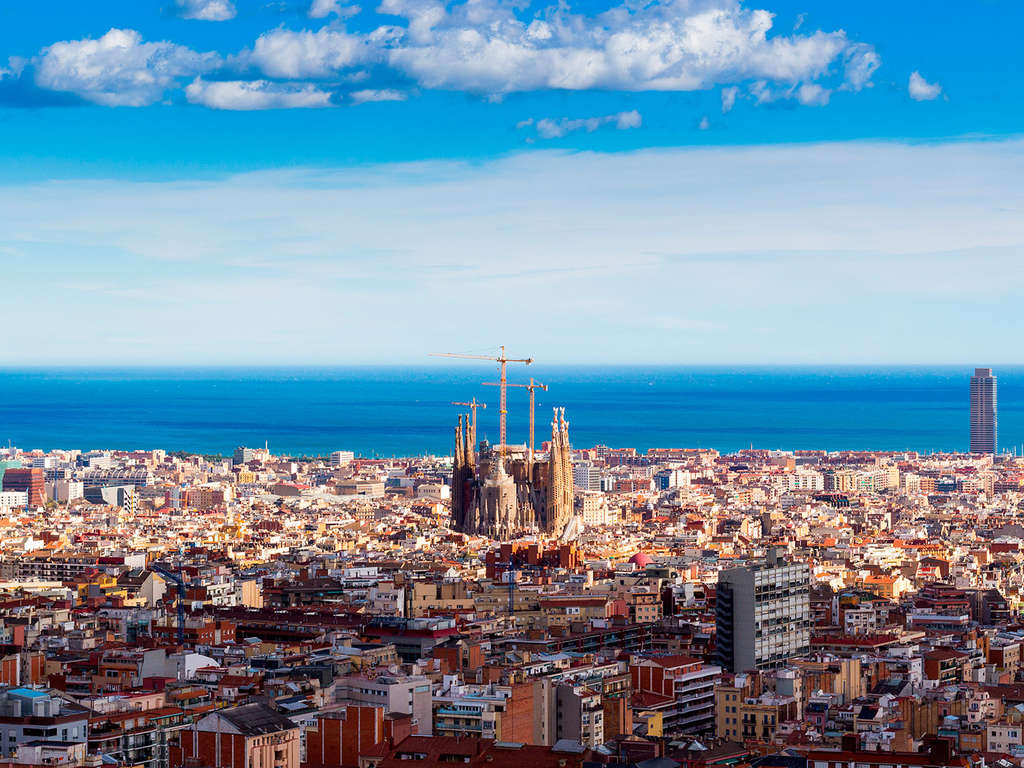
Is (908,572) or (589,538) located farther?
(589,538)

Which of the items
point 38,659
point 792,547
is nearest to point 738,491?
point 792,547

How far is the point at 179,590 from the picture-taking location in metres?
52.2

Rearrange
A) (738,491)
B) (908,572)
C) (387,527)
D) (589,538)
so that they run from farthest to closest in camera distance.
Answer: (738,491) < (387,527) < (589,538) < (908,572)

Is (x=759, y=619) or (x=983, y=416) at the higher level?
(x=983, y=416)

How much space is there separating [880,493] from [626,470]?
825 inches

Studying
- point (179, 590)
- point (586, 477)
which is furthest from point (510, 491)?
point (586, 477)

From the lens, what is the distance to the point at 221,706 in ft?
110

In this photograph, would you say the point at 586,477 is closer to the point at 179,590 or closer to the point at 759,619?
the point at 179,590

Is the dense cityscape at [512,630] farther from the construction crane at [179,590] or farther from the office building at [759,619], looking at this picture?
the construction crane at [179,590]

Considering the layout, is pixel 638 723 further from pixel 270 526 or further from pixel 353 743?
pixel 270 526

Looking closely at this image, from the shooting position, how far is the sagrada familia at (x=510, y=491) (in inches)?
3241

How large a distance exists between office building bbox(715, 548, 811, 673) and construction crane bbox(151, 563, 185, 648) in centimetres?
1078

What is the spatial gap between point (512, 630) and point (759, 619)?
212 inches

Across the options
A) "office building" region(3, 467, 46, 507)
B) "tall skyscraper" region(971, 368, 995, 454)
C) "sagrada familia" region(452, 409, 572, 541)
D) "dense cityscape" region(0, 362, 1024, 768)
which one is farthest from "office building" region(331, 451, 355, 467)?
"sagrada familia" region(452, 409, 572, 541)
